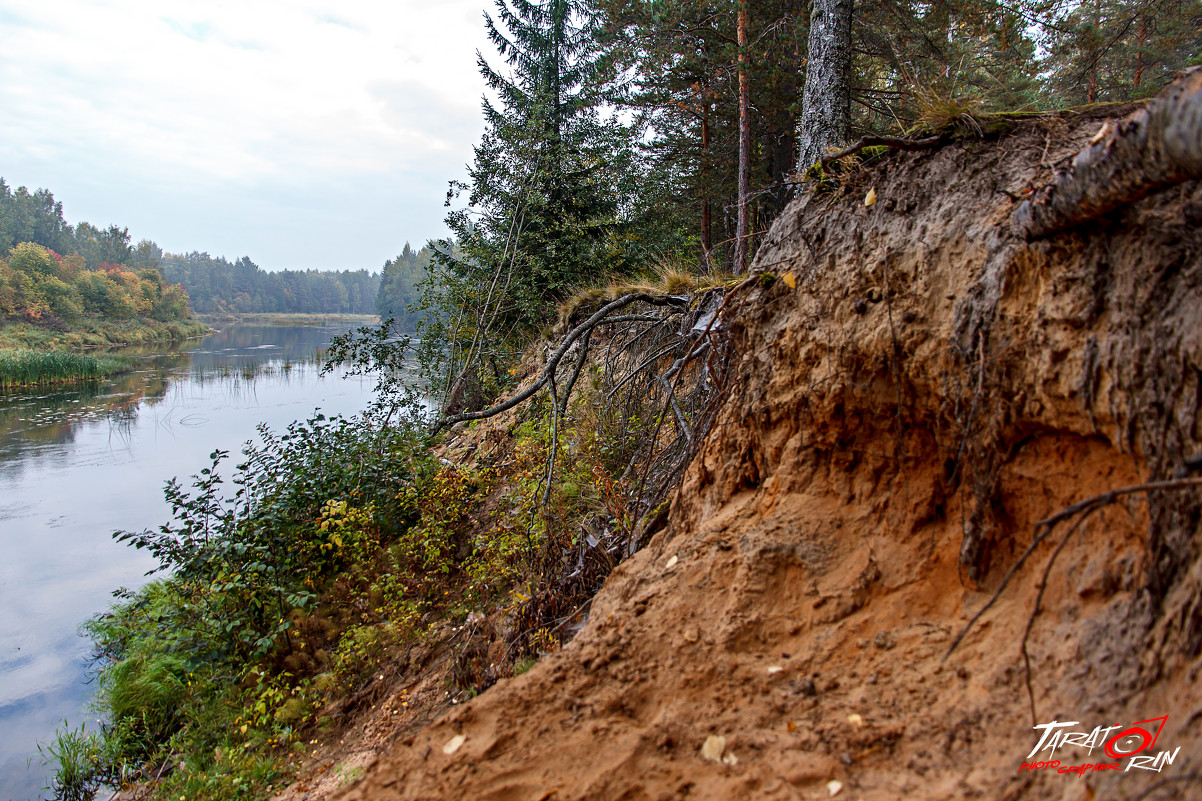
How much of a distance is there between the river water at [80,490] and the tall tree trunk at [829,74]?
9953 mm

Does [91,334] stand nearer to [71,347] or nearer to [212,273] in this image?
[71,347]

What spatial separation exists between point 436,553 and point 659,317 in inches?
137

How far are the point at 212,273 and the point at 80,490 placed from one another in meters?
104

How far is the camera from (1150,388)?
1561 millimetres

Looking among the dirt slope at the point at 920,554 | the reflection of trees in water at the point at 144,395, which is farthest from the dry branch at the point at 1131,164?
the reflection of trees in water at the point at 144,395

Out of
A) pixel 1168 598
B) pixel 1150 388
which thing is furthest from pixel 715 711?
pixel 1150 388

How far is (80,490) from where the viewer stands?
38.8ft

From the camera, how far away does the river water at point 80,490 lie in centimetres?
681

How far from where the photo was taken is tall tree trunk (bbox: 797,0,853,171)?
6020 millimetres

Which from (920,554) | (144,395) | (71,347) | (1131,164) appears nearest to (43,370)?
(144,395)

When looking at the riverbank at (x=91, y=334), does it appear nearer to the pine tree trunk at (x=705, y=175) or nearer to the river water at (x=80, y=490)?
the river water at (x=80, y=490)

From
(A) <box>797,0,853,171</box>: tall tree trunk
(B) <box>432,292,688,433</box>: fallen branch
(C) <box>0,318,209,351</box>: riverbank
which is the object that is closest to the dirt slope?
(B) <box>432,292,688,433</box>: fallen branch

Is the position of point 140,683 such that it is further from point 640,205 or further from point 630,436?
point 640,205

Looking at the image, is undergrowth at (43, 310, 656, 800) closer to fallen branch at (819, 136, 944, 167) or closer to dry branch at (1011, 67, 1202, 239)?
fallen branch at (819, 136, 944, 167)
